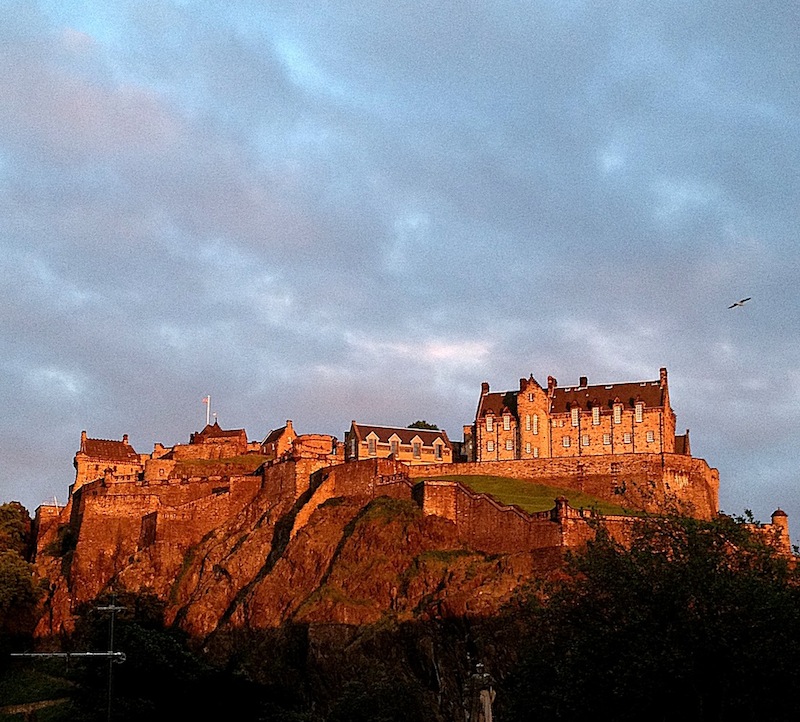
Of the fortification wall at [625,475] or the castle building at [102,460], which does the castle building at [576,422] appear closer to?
the fortification wall at [625,475]

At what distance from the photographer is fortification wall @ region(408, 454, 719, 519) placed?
94562mm

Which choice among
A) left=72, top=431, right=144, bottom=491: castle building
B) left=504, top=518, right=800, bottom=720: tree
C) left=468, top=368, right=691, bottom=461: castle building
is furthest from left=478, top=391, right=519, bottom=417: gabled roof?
left=504, top=518, right=800, bottom=720: tree

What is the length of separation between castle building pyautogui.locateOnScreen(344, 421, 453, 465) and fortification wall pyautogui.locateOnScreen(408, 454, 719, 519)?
45.3 feet

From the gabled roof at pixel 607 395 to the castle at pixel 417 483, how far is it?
0.10m

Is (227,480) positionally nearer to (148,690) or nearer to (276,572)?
(276,572)

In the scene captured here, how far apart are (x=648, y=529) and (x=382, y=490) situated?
38.4 metres

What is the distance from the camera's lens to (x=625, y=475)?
96188 millimetres

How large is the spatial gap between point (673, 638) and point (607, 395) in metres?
60.2

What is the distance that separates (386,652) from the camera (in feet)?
247

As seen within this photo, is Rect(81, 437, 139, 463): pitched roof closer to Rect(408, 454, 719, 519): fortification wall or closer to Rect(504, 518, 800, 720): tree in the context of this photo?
Rect(408, 454, 719, 519): fortification wall

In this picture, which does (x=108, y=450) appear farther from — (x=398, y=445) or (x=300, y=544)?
(x=300, y=544)

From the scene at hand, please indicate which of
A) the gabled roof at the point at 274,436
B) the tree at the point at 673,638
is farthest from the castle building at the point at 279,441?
the tree at the point at 673,638

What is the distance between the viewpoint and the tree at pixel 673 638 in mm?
45875

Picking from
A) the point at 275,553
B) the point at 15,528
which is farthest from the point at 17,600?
the point at 275,553
